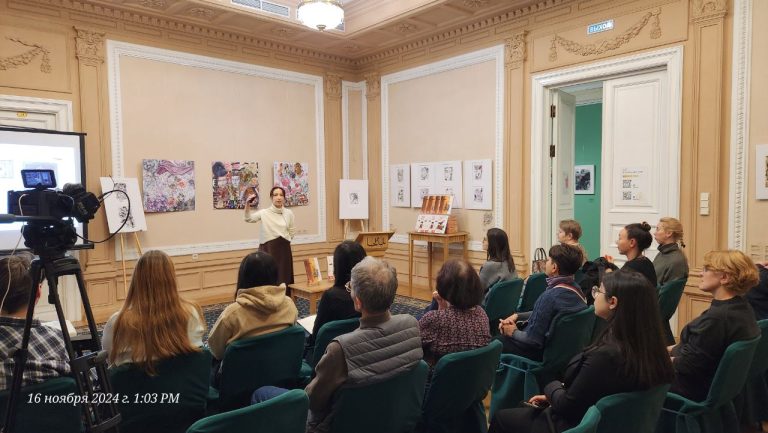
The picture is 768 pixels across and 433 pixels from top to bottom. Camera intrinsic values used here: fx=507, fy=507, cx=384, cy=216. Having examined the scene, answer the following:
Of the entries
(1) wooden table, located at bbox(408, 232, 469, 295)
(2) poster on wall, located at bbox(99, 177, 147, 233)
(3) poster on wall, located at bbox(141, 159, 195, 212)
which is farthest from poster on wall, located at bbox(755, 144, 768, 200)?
(2) poster on wall, located at bbox(99, 177, 147, 233)

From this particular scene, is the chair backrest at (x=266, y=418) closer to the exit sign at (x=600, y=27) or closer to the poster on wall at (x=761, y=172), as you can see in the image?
the poster on wall at (x=761, y=172)

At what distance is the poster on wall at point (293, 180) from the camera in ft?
25.5

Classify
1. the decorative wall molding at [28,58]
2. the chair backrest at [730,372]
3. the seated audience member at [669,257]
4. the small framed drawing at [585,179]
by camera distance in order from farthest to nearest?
the small framed drawing at [585,179]
the decorative wall molding at [28,58]
the seated audience member at [669,257]
the chair backrest at [730,372]

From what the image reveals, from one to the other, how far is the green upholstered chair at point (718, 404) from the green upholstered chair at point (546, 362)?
56cm

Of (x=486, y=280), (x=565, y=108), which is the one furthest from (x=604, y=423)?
(x=565, y=108)

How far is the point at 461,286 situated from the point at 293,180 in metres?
5.83

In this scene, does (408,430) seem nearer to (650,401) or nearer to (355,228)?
(650,401)

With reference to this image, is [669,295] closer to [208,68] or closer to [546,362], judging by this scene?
[546,362]

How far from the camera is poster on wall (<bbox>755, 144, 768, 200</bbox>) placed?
455cm

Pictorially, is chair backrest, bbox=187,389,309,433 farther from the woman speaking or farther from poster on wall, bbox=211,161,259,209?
poster on wall, bbox=211,161,259,209

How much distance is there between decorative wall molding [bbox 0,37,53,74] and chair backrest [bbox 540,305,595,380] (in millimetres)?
Result: 6068

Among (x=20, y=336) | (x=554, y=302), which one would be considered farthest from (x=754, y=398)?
(x=20, y=336)

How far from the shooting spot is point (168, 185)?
6707mm

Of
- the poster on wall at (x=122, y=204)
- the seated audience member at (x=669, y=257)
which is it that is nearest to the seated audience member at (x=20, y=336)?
the seated audience member at (x=669, y=257)
